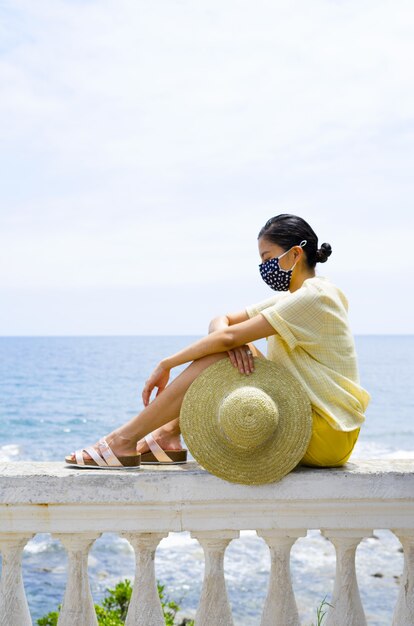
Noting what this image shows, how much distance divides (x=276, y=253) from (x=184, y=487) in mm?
1225

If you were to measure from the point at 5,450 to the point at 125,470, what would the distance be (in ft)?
83.5

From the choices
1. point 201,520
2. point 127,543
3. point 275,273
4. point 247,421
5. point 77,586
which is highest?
point 275,273

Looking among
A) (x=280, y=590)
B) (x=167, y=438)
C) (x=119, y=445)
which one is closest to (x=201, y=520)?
(x=280, y=590)

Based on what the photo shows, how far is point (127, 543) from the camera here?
13.6 metres

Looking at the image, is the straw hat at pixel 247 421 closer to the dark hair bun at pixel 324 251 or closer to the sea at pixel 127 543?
the dark hair bun at pixel 324 251

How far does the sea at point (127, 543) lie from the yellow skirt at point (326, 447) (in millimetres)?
791

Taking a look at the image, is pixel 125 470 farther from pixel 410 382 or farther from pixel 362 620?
pixel 410 382

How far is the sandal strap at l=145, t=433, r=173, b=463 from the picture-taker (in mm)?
3484

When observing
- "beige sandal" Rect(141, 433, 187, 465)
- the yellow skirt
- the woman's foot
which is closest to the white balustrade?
the yellow skirt

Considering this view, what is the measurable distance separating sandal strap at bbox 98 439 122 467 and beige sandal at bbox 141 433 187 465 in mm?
211

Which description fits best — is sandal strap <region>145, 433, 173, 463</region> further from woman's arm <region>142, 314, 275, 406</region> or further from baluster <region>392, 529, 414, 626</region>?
baluster <region>392, 529, 414, 626</region>

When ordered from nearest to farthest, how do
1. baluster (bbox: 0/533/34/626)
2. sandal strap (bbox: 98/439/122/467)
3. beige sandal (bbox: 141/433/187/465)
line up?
1. baluster (bbox: 0/533/34/626)
2. sandal strap (bbox: 98/439/122/467)
3. beige sandal (bbox: 141/433/187/465)

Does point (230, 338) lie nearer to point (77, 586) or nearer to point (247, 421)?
point (247, 421)

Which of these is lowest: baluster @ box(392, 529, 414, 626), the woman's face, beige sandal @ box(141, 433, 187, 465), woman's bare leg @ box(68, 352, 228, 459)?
baluster @ box(392, 529, 414, 626)
